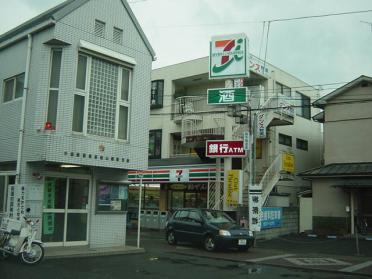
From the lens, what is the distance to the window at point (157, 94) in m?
31.0

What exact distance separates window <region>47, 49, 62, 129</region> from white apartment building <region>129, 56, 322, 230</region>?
10.5 meters

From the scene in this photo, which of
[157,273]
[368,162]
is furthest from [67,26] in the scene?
[368,162]

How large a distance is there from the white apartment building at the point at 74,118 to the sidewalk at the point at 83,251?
438 mm

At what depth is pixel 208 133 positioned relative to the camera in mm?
26375

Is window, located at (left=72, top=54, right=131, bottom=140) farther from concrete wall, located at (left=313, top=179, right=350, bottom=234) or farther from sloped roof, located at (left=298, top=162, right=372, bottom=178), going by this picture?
concrete wall, located at (left=313, top=179, right=350, bottom=234)

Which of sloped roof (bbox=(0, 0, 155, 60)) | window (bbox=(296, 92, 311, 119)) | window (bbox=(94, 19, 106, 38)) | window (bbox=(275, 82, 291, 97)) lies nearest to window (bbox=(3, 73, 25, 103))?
sloped roof (bbox=(0, 0, 155, 60))

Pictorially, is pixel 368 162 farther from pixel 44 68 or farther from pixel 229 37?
pixel 44 68

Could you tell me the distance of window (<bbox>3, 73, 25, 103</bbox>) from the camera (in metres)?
15.8

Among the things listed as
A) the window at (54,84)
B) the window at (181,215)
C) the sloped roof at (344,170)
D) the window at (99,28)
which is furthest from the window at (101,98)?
the sloped roof at (344,170)

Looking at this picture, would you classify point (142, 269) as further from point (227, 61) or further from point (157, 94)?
point (157, 94)

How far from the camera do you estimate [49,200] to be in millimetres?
15086

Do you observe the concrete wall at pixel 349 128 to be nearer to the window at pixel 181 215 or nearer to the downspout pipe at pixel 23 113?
the window at pixel 181 215

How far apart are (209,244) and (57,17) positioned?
9401mm

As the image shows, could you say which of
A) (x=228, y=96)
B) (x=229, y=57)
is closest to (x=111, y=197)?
(x=228, y=96)
